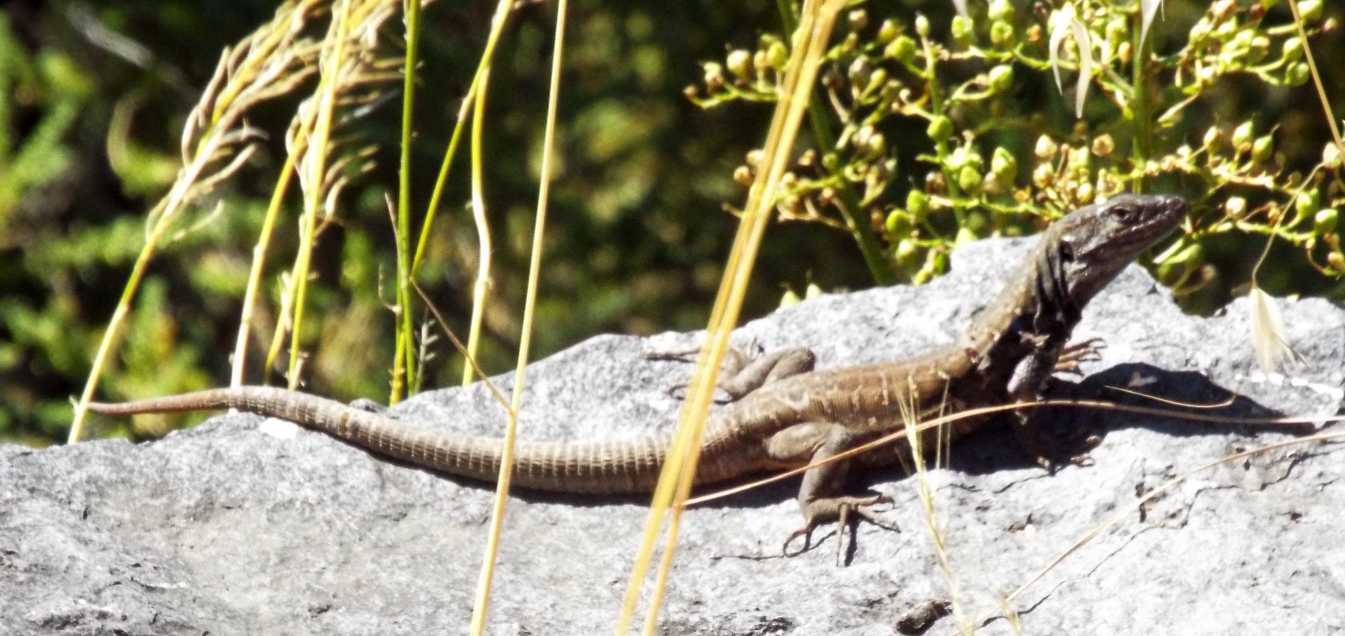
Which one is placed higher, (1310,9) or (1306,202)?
(1310,9)

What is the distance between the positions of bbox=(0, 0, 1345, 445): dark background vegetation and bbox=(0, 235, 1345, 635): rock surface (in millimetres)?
2339

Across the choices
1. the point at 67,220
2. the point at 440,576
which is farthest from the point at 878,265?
the point at 67,220

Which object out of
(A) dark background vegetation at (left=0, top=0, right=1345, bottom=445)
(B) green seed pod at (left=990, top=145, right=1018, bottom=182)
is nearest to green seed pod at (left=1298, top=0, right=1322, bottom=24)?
(B) green seed pod at (left=990, top=145, right=1018, bottom=182)

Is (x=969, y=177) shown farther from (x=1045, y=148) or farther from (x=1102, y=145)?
(x=1102, y=145)

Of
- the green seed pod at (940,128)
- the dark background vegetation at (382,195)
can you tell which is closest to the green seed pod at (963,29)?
the green seed pod at (940,128)

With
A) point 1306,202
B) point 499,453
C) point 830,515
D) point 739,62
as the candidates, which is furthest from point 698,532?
point 1306,202

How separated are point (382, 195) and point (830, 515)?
3155 mm

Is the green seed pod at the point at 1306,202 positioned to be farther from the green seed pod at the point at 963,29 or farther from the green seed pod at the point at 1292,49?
the green seed pod at the point at 963,29

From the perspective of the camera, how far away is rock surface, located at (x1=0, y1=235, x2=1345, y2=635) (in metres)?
3.55

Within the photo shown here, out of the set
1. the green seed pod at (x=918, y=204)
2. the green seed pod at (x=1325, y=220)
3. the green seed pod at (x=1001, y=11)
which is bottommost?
the green seed pod at (x=1325, y=220)

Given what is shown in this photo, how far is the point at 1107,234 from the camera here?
4258 mm

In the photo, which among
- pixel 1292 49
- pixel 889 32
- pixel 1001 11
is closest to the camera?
pixel 1292 49

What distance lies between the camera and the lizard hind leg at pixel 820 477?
13.4ft

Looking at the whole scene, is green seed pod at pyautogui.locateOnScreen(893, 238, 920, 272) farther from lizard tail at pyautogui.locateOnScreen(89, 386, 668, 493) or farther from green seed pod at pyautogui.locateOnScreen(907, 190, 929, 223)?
lizard tail at pyautogui.locateOnScreen(89, 386, 668, 493)
